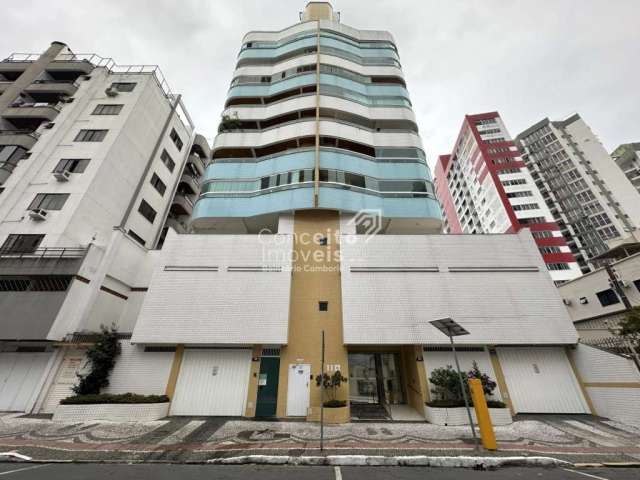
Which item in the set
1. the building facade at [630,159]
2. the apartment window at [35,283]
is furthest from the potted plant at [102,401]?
the building facade at [630,159]

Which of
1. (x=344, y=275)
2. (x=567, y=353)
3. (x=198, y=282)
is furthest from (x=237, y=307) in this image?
(x=567, y=353)

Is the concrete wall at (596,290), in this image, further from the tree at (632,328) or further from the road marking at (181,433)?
the road marking at (181,433)

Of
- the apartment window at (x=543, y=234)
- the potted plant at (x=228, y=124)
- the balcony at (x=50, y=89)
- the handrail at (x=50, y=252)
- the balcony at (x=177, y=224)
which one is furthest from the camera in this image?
the apartment window at (x=543, y=234)

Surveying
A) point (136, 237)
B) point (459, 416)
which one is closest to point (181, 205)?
point (136, 237)

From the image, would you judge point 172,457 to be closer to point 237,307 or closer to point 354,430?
point 354,430

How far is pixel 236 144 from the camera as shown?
22906 mm

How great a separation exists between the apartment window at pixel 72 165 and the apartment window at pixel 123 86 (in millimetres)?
10454

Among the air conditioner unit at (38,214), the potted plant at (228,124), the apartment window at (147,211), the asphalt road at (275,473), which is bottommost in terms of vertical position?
the asphalt road at (275,473)

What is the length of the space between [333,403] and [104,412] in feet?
36.0

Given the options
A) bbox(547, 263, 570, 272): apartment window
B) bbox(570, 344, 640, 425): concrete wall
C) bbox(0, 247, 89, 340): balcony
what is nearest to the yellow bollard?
bbox(570, 344, 640, 425): concrete wall

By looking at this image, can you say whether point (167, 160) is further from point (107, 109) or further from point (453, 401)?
point (453, 401)

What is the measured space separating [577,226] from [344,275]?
64402 millimetres

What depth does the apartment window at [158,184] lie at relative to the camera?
2667 cm

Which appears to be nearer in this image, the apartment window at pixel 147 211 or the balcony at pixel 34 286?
the balcony at pixel 34 286
